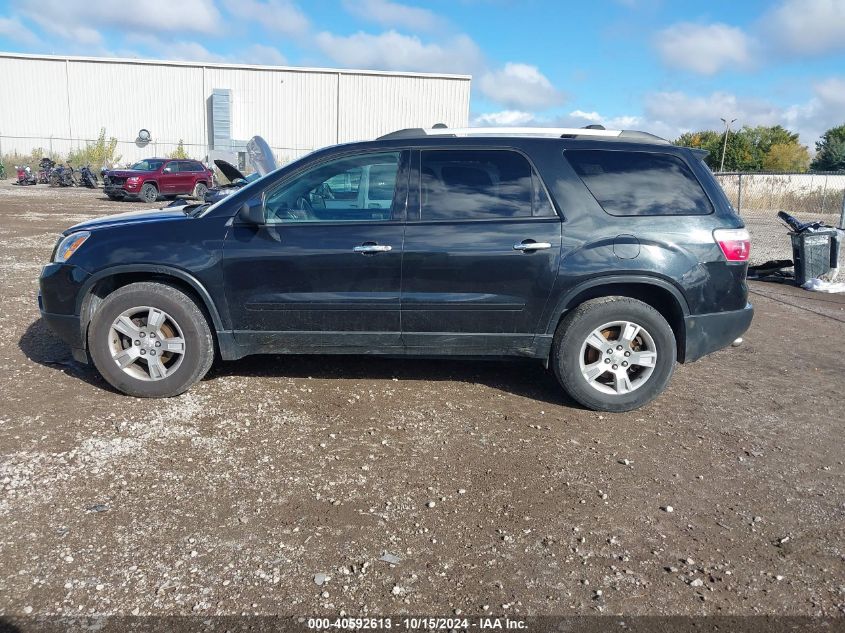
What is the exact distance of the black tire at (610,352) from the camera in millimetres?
4434

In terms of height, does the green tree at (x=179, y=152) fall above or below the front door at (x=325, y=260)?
above

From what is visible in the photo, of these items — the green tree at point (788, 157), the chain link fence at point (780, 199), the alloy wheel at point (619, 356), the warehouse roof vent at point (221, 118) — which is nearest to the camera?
the alloy wheel at point (619, 356)

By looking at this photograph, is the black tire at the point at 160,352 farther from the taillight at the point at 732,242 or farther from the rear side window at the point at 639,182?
the taillight at the point at 732,242

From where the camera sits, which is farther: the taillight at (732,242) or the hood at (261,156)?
the hood at (261,156)

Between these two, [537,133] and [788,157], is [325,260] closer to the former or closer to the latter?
[537,133]

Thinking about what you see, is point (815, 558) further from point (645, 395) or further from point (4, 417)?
point (4, 417)

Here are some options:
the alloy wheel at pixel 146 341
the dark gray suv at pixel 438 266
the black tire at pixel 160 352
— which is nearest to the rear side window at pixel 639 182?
the dark gray suv at pixel 438 266

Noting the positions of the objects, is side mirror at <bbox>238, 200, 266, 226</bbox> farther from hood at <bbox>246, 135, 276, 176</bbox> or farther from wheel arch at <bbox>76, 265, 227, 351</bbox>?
hood at <bbox>246, 135, 276, 176</bbox>

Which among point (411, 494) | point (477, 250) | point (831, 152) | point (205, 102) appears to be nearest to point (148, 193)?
point (205, 102)

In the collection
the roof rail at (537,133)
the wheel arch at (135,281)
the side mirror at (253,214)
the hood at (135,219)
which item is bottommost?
the wheel arch at (135,281)

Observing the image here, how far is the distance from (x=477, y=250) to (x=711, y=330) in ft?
5.80

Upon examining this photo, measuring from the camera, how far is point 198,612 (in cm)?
246

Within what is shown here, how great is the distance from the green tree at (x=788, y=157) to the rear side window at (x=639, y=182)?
248ft

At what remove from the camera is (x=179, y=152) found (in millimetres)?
39594
